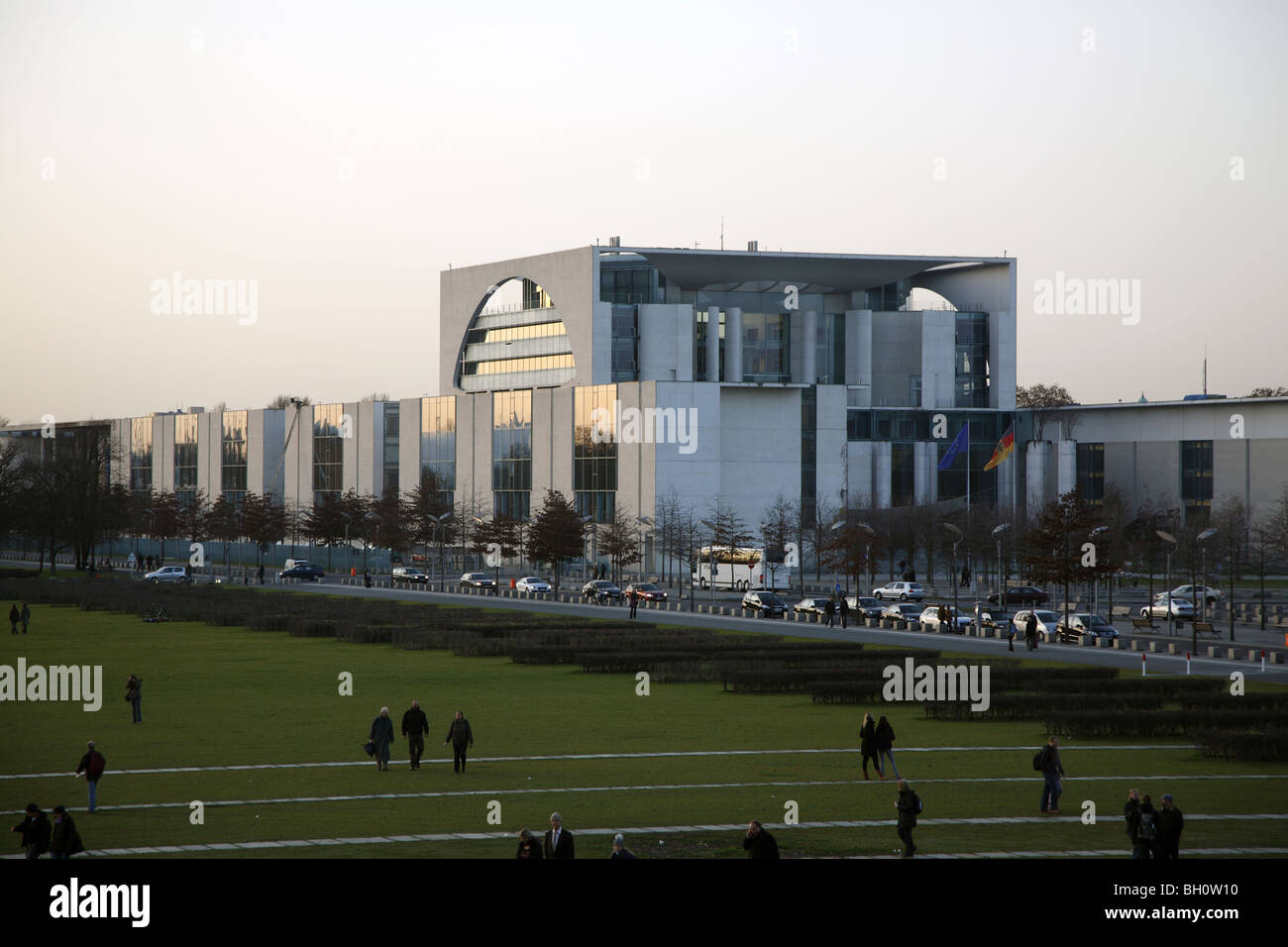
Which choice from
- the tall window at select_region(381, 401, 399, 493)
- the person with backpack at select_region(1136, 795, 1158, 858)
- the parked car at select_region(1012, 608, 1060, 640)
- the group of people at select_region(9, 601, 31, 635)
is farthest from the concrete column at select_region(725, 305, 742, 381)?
the person with backpack at select_region(1136, 795, 1158, 858)

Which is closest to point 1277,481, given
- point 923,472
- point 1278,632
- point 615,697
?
point 923,472

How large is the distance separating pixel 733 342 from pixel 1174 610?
57.8m

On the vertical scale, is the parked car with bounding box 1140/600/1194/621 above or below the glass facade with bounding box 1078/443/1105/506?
below

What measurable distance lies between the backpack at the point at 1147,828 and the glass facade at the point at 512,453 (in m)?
92.5

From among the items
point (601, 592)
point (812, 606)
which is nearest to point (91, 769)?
point (812, 606)

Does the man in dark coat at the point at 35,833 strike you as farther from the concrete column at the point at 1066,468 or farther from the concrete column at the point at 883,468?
the concrete column at the point at 1066,468

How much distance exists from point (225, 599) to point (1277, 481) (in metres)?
77.2

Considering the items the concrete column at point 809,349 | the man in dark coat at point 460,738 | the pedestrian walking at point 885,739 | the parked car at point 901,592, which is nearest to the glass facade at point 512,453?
the concrete column at point 809,349

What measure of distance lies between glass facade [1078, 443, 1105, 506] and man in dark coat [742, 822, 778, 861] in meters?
109

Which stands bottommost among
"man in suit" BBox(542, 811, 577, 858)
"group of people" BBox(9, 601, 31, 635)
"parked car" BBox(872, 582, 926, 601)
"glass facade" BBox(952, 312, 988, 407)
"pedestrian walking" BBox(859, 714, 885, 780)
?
"parked car" BBox(872, 582, 926, 601)

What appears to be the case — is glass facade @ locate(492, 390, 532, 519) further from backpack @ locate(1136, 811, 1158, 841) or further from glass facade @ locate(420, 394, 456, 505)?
backpack @ locate(1136, 811, 1158, 841)

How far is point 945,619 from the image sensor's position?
5750 cm

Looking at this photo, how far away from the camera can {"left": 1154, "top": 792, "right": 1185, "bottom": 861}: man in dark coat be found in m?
16.8

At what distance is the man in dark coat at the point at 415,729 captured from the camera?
25.5m
